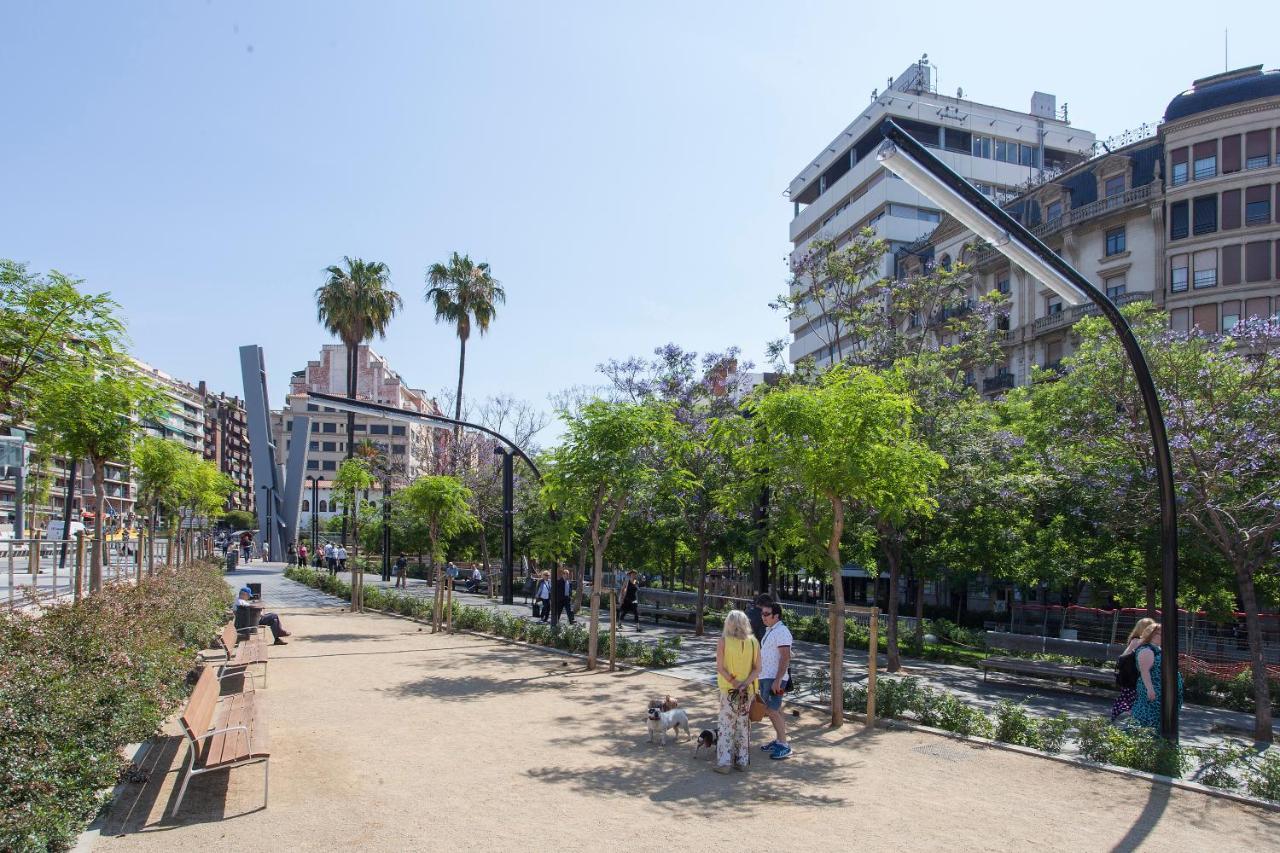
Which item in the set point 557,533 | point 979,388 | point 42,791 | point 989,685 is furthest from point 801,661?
point 979,388

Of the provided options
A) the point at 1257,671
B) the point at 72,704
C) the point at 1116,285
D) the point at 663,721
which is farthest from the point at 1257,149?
the point at 72,704

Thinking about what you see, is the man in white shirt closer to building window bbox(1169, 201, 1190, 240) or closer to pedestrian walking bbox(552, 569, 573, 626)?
pedestrian walking bbox(552, 569, 573, 626)

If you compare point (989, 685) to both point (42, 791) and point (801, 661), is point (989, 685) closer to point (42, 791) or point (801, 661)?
point (801, 661)

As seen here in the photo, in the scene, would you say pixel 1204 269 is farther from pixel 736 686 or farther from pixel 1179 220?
pixel 736 686

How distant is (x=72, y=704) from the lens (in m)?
6.21

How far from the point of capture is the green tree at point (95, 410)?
11.5 m

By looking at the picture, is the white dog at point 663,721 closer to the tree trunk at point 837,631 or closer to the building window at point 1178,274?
the tree trunk at point 837,631

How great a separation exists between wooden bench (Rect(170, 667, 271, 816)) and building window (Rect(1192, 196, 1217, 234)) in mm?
40525

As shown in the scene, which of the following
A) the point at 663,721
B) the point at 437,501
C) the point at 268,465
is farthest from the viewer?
the point at 268,465

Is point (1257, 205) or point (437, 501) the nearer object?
point (437, 501)

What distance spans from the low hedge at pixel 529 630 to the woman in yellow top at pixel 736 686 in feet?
22.1

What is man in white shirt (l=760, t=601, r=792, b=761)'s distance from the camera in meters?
8.91

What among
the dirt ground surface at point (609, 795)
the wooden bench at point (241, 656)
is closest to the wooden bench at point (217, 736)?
the dirt ground surface at point (609, 795)

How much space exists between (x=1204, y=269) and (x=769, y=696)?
36.5 meters
